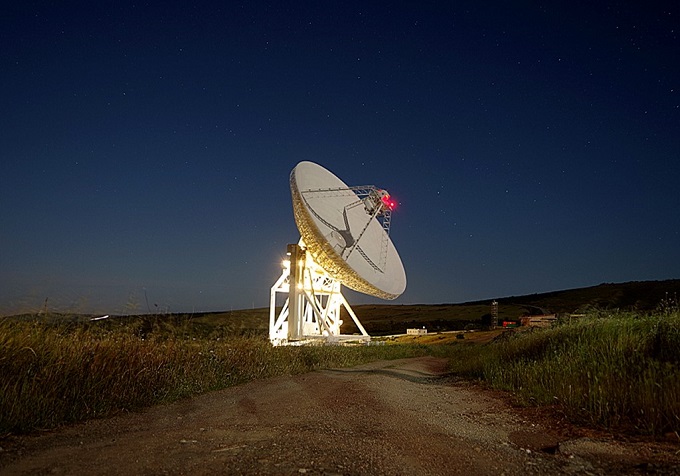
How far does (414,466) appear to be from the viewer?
13.0 ft

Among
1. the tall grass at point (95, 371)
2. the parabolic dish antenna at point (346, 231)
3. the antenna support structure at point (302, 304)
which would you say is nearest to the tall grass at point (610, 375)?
the tall grass at point (95, 371)

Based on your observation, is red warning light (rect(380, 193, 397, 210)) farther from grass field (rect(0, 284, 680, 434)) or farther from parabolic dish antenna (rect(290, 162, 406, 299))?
grass field (rect(0, 284, 680, 434))

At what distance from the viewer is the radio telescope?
2512cm

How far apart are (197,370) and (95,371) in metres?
2.24

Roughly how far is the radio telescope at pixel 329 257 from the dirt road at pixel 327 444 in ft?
58.7

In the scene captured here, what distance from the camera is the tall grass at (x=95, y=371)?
5625 millimetres

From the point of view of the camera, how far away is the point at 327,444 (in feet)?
15.1

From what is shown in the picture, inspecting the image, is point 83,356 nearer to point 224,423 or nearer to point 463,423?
point 224,423

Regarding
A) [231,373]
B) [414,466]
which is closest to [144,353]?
[231,373]

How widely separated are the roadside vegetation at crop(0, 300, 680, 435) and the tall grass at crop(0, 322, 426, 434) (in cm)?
1

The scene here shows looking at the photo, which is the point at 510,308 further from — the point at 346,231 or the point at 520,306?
the point at 346,231

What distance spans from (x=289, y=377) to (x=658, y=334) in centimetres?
660

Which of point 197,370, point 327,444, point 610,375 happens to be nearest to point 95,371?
point 197,370

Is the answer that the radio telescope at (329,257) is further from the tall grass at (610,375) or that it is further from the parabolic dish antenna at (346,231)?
the tall grass at (610,375)
